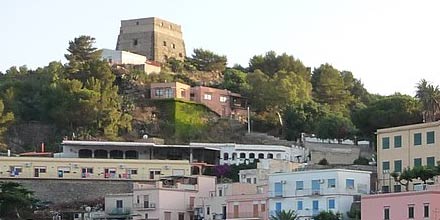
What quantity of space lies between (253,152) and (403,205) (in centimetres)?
2666

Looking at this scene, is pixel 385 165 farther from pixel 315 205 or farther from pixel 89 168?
pixel 89 168

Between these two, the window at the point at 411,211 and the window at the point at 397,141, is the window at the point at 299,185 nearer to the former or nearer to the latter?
the window at the point at 397,141

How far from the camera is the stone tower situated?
4120 inches

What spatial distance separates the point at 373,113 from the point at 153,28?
34.7 metres

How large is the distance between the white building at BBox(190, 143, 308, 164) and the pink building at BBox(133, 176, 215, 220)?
37.1 ft

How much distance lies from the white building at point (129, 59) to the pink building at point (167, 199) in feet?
96.3

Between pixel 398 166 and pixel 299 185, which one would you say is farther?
pixel 398 166

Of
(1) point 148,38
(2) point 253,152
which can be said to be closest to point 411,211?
(2) point 253,152

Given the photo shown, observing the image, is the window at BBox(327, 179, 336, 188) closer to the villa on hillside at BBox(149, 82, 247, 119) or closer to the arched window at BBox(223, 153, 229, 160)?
the arched window at BBox(223, 153, 229, 160)

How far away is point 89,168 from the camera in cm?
7206

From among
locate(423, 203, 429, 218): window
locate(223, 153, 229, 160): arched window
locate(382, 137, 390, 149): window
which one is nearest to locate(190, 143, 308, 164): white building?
locate(223, 153, 229, 160): arched window

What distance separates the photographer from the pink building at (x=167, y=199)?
206ft

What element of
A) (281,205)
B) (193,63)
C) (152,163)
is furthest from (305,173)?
(193,63)

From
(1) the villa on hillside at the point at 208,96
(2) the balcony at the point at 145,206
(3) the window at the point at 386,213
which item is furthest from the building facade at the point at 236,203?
(1) the villa on hillside at the point at 208,96
